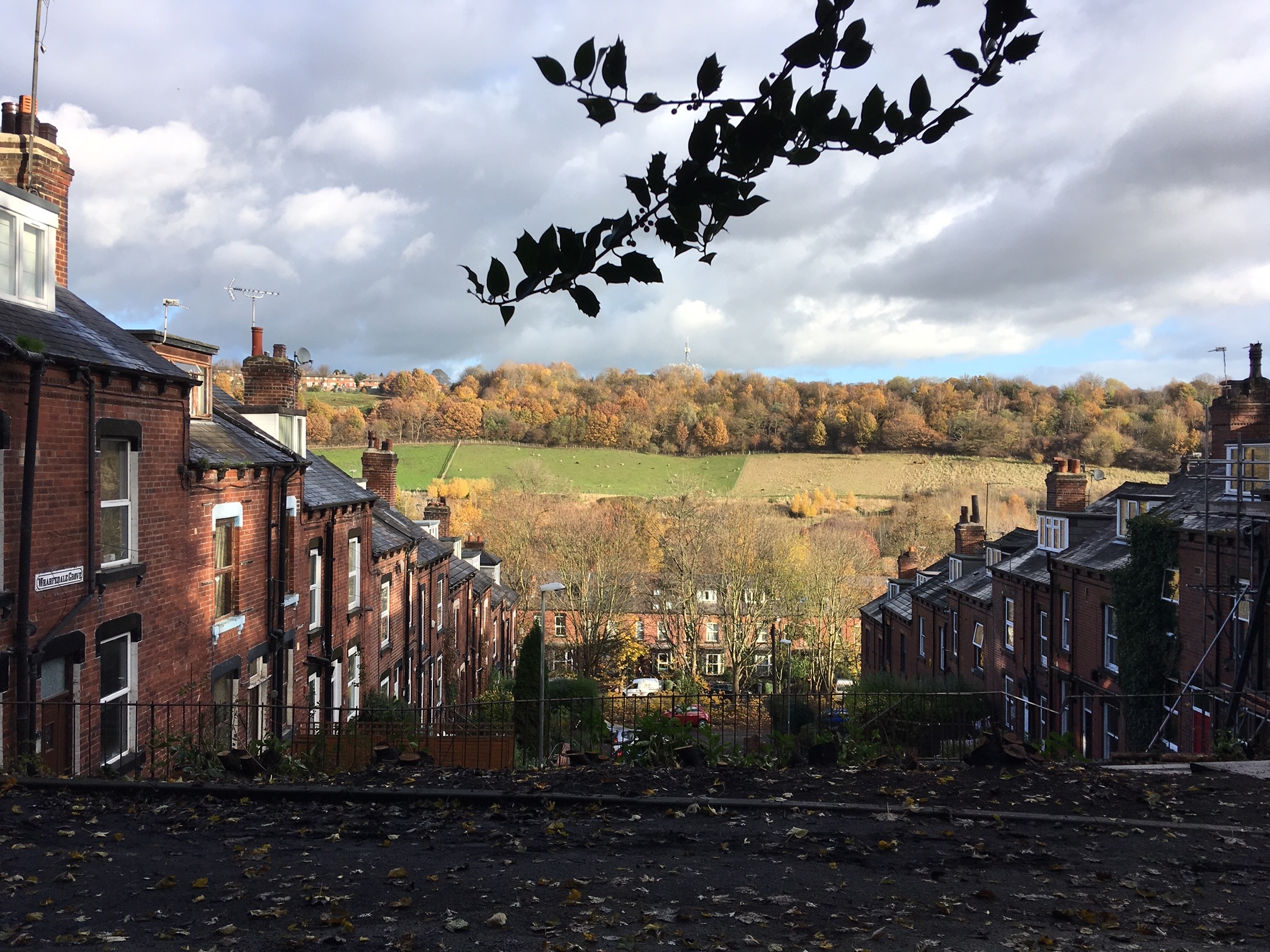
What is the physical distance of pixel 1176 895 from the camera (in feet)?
17.6

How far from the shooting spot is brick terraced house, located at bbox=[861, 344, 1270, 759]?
17484mm

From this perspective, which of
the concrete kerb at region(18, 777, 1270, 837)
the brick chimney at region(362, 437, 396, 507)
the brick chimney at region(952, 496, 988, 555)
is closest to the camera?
the concrete kerb at region(18, 777, 1270, 837)

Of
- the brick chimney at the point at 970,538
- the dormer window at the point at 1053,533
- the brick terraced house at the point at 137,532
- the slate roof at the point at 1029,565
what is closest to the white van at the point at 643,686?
the brick chimney at the point at 970,538

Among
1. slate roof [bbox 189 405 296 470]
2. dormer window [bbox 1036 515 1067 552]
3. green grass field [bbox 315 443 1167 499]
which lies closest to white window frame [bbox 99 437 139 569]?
slate roof [bbox 189 405 296 470]

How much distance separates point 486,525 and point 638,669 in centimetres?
2022

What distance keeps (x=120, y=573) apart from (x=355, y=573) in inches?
393

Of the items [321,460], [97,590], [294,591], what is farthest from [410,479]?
[97,590]

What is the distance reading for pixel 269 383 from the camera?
60.1 feet

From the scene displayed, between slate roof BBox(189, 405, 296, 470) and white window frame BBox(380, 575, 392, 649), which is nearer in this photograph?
slate roof BBox(189, 405, 296, 470)

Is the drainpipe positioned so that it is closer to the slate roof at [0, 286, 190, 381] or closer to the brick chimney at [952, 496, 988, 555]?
the slate roof at [0, 286, 190, 381]

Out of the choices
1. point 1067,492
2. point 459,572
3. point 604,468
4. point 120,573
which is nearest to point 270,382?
point 120,573

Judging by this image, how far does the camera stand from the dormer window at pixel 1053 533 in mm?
27281

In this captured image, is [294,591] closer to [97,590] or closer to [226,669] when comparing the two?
[226,669]

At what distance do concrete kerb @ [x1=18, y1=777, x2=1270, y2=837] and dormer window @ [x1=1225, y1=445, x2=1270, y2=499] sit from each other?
12.2m
